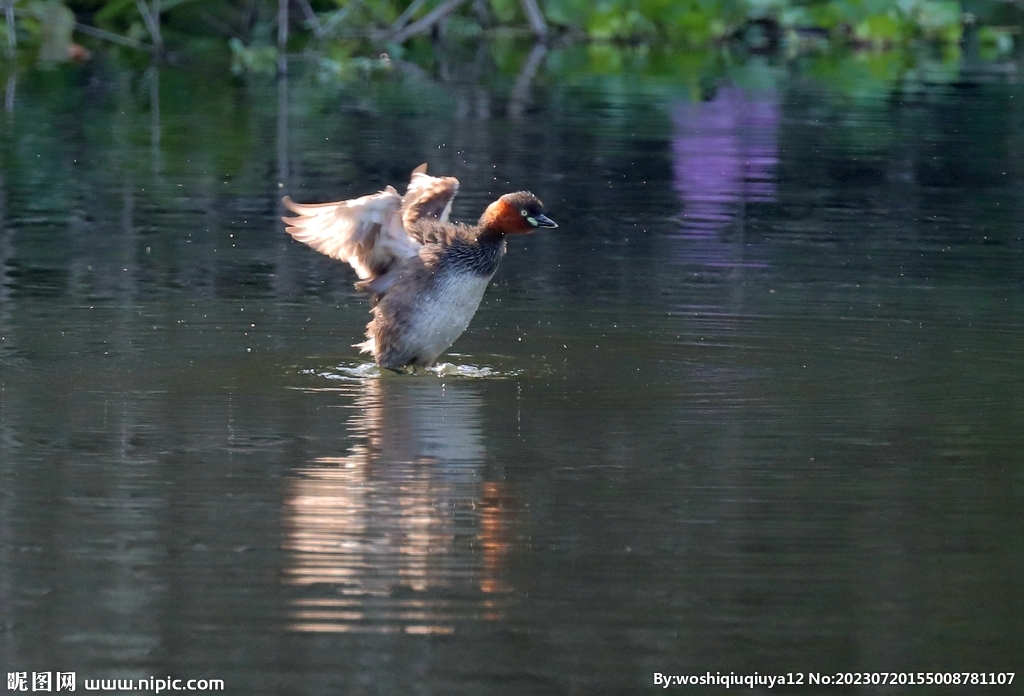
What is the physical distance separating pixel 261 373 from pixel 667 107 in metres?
10.5

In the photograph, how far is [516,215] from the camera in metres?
8.35

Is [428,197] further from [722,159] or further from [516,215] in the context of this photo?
[722,159]

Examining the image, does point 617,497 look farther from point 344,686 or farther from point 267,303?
point 267,303

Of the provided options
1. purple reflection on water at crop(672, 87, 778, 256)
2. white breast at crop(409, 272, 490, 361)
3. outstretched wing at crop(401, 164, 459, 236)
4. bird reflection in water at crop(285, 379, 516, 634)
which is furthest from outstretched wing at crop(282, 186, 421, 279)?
purple reflection on water at crop(672, 87, 778, 256)

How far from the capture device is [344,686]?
4195 mm

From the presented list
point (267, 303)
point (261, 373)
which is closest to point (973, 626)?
point (261, 373)

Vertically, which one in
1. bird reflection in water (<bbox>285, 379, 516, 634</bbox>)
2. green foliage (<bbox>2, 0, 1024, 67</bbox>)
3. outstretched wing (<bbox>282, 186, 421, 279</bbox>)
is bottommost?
bird reflection in water (<bbox>285, 379, 516, 634</bbox>)

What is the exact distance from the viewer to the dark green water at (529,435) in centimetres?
454

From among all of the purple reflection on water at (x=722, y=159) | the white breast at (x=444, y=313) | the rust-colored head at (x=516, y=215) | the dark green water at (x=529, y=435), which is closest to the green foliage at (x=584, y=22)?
the purple reflection on water at (x=722, y=159)

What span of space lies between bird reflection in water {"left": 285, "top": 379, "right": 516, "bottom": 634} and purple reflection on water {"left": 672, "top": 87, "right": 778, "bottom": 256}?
414 centimetres

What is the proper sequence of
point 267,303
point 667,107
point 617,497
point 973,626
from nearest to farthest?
point 973,626
point 617,497
point 267,303
point 667,107

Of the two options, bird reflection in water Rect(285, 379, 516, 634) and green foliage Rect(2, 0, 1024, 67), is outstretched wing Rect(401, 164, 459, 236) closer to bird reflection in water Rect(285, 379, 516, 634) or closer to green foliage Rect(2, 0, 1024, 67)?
bird reflection in water Rect(285, 379, 516, 634)

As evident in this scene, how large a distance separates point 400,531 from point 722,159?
9181mm

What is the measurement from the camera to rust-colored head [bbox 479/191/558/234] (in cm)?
833
